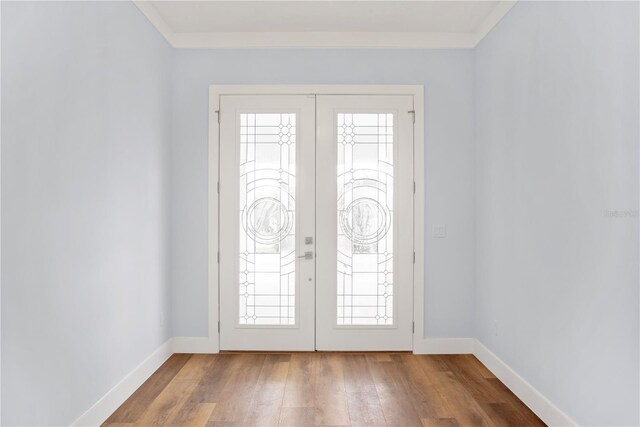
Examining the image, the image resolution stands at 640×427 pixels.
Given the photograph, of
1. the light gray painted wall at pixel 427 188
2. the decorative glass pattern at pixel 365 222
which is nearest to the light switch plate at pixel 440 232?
the light gray painted wall at pixel 427 188

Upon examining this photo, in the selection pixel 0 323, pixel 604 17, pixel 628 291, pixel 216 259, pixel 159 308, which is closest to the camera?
pixel 0 323

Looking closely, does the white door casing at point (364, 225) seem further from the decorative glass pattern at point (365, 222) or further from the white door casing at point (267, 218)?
the white door casing at point (267, 218)

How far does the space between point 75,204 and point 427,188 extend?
9.33 feet

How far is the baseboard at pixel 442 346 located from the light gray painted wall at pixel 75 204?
2.27 metres

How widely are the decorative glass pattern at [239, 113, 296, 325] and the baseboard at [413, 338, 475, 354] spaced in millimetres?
1168

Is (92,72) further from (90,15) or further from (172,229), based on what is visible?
(172,229)

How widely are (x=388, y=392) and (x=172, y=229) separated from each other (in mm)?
2303

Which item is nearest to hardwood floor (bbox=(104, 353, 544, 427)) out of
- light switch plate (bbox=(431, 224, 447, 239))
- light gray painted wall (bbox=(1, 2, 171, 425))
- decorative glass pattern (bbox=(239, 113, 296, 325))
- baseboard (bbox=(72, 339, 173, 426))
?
baseboard (bbox=(72, 339, 173, 426))

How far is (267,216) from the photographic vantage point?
4234 millimetres

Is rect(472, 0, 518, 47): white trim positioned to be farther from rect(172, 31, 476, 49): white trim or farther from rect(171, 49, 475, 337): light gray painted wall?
rect(171, 49, 475, 337): light gray painted wall

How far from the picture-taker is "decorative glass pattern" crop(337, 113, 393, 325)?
13.9ft

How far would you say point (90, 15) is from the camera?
8.95 feet

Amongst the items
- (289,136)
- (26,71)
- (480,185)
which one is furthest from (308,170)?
(26,71)

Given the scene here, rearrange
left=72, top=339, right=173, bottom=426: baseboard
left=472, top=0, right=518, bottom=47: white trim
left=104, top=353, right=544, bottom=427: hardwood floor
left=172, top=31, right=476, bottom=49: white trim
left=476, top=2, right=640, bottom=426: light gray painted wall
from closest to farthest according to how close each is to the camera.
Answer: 1. left=476, top=2, right=640, bottom=426: light gray painted wall
2. left=72, top=339, right=173, bottom=426: baseboard
3. left=104, top=353, right=544, bottom=427: hardwood floor
4. left=472, top=0, right=518, bottom=47: white trim
5. left=172, top=31, right=476, bottom=49: white trim
